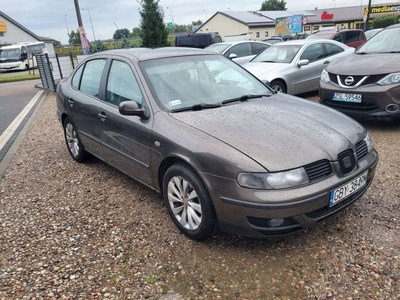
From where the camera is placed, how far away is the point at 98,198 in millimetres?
3771

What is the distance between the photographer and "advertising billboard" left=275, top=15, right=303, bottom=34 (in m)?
36.4

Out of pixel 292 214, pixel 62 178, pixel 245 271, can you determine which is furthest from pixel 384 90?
pixel 62 178

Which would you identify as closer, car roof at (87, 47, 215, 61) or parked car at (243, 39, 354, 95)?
car roof at (87, 47, 215, 61)

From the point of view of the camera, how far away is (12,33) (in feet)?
134

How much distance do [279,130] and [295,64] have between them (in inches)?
216

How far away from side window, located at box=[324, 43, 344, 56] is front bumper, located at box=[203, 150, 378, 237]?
6.74 meters

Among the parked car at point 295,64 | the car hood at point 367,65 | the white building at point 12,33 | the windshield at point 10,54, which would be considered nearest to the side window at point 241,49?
the parked car at point 295,64

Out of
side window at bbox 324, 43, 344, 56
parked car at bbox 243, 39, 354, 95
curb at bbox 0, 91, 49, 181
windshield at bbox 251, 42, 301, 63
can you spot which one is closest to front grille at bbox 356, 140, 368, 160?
parked car at bbox 243, 39, 354, 95

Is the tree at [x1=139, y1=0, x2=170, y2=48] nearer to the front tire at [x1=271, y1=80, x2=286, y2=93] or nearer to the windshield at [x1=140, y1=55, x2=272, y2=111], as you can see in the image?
the front tire at [x1=271, y1=80, x2=286, y2=93]

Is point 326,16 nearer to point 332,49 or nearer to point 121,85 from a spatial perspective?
point 332,49

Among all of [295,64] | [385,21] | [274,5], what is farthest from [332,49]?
[274,5]

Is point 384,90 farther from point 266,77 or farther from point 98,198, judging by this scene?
point 98,198

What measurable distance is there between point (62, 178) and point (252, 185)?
121 inches

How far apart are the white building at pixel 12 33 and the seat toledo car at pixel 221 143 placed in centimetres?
4252
